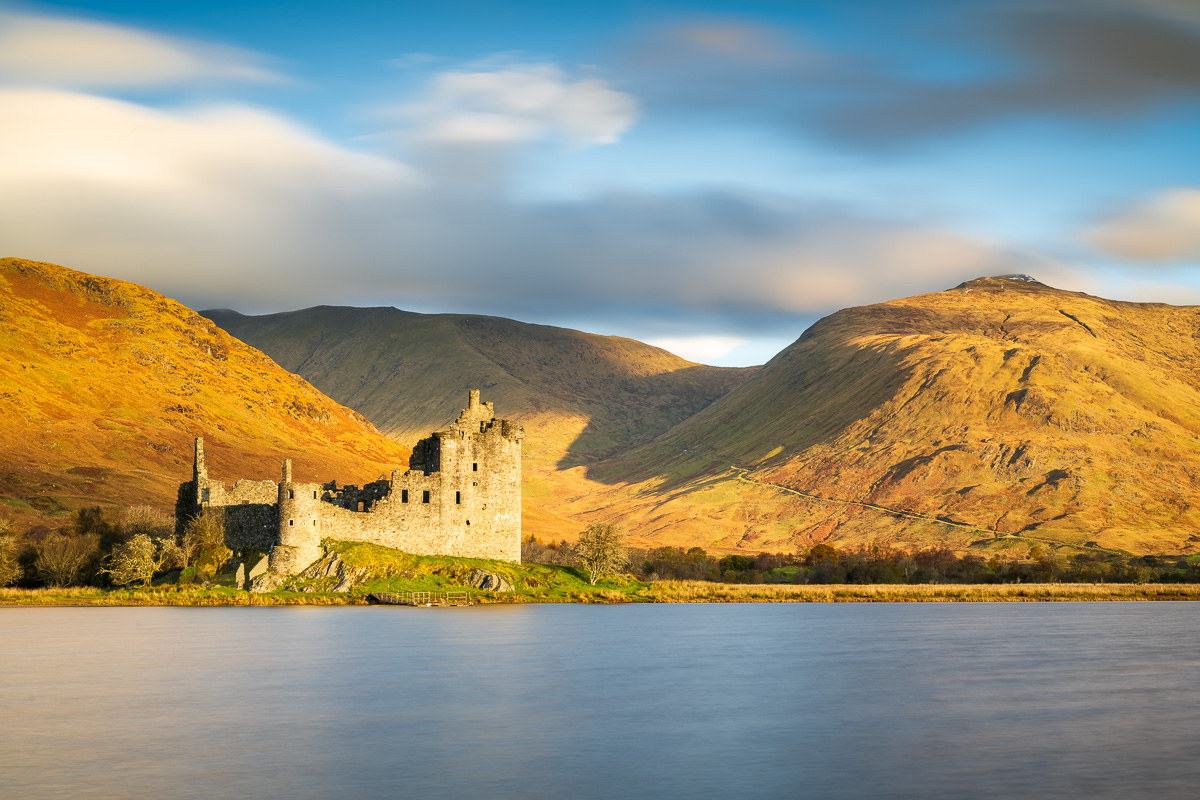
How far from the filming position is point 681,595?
3396 inches

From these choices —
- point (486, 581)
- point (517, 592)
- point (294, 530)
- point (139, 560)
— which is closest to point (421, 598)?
point (486, 581)

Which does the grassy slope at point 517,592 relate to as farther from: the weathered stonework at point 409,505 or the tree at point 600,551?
the weathered stonework at point 409,505

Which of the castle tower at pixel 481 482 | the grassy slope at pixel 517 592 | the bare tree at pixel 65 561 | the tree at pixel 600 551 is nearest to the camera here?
the grassy slope at pixel 517 592

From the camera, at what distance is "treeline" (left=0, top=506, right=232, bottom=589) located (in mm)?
70688

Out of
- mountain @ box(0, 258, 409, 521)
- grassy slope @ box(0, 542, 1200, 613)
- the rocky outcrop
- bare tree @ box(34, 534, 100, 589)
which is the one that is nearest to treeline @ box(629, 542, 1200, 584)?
grassy slope @ box(0, 542, 1200, 613)

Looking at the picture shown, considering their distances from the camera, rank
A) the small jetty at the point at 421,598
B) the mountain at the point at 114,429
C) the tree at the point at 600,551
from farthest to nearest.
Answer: the mountain at the point at 114,429 → the tree at the point at 600,551 → the small jetty at the point at 421,598

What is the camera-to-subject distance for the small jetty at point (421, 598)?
69625mm

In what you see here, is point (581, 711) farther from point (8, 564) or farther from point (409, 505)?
point (8, 564)

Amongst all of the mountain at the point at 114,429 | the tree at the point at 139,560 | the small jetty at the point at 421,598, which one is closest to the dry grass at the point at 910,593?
the small jetty at the point at 421,598

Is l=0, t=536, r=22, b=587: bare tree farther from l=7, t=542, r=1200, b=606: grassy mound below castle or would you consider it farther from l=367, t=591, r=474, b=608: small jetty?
l=367, t=591, r=474, b=608: small jetty

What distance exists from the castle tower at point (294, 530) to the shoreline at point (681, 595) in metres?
1.82

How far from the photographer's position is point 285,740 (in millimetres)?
26984

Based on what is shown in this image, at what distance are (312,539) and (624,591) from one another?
24.7m

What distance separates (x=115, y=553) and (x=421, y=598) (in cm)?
2032
